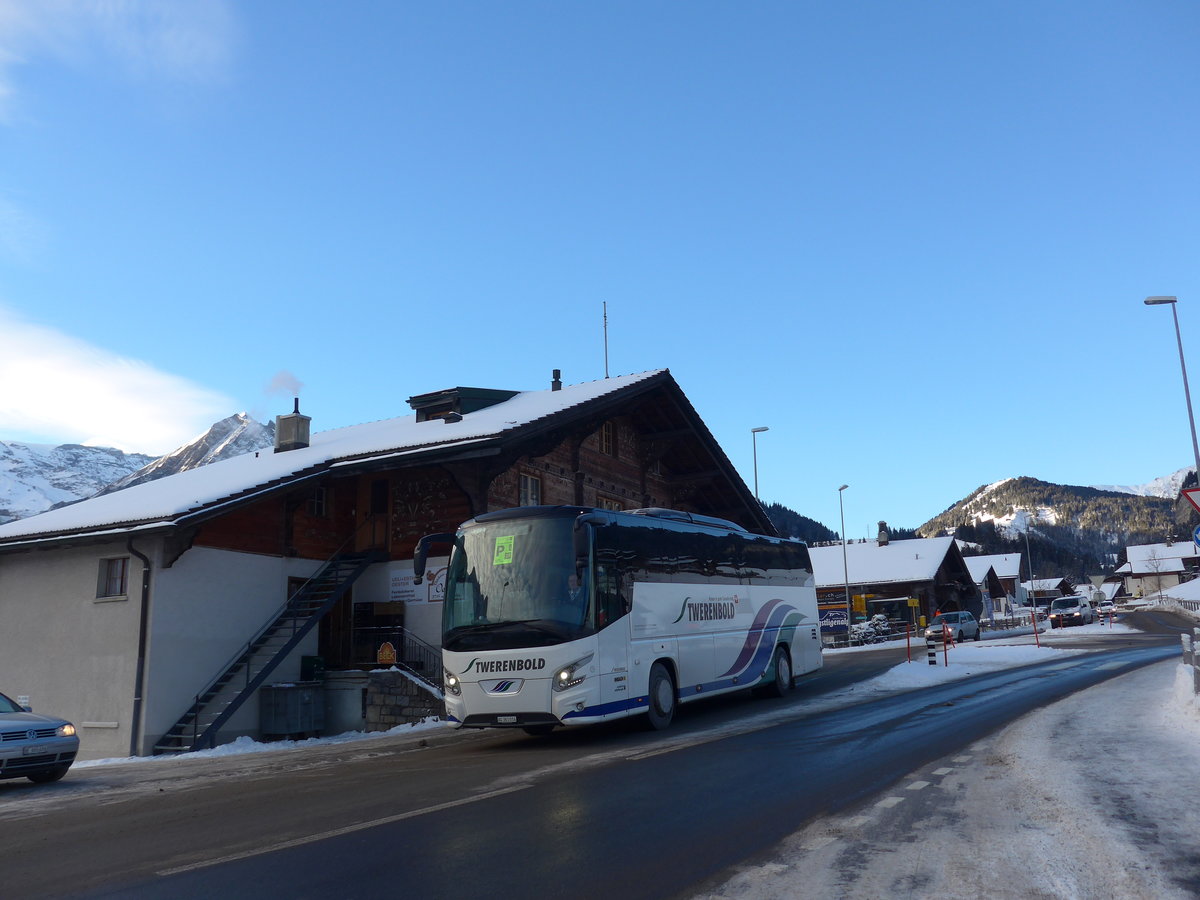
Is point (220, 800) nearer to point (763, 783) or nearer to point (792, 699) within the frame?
point (763, 783)

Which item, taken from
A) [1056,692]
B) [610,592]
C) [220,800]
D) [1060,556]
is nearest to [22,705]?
[220,800]

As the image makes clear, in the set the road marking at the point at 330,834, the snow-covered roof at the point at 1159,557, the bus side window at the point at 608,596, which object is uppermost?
the snow-covered roof at the point at 1159,557

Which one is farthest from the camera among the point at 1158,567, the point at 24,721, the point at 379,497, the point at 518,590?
the point at 1158,567

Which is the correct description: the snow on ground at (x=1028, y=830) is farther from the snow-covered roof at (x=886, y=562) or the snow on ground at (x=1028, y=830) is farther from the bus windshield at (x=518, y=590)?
the snow-covered roof at (x=886, y=562)

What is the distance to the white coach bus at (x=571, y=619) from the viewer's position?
41.7 feet

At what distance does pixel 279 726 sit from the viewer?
1984cm

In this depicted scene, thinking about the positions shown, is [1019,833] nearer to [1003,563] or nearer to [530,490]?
[530,490]

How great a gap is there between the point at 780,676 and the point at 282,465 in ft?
44.2

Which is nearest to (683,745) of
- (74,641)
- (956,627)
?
(74,641)

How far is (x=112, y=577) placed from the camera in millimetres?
19594

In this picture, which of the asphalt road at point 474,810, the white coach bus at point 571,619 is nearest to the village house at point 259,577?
the asphalt road at point 474,810

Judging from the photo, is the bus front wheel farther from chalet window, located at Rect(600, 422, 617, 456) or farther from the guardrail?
chalet window, located at Rect(600, 422, 617, 456)

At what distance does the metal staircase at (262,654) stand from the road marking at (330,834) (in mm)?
11477

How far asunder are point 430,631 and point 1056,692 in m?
13.5
